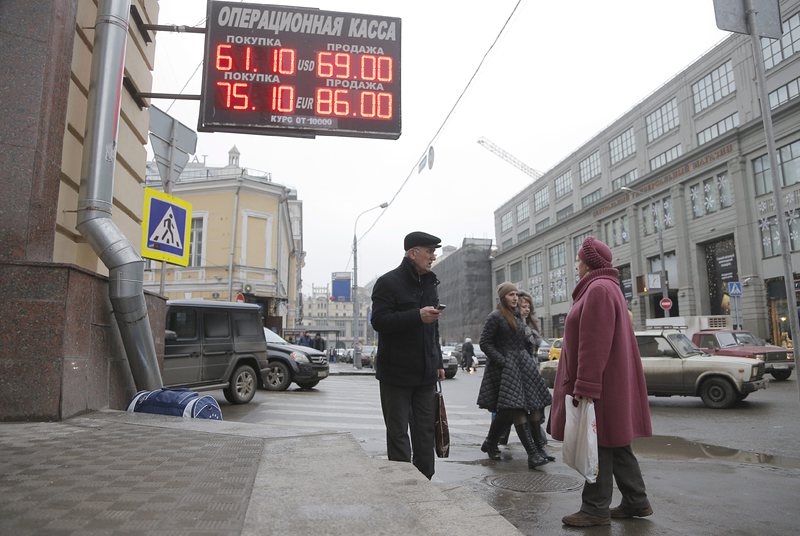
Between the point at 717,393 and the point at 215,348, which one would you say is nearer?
the point at 215,348

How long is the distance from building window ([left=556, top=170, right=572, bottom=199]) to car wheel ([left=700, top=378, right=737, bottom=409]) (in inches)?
2039

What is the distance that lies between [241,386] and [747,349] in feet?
43.0

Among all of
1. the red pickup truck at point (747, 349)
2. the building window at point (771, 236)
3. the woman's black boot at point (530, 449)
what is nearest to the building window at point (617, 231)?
the building window at point (771, 236)

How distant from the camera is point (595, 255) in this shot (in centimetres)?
400

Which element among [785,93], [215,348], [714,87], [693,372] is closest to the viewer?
[215,348]

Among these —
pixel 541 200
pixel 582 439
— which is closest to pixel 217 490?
pixel 582 439

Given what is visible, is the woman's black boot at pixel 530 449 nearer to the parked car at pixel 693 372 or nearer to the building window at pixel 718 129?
the parked car at pixel 693 372

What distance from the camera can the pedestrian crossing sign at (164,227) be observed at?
29.1ft

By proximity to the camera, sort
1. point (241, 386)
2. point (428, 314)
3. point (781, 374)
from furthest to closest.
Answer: point (781, 374), point (241, 386), point (428, 314)

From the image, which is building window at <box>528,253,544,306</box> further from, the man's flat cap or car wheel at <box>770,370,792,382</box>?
the man's flat cap

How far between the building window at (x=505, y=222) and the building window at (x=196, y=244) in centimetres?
5353

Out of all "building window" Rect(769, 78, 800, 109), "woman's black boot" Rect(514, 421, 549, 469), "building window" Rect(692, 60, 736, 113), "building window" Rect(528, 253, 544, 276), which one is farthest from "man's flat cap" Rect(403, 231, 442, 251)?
"building window" Rect(528, 253, 544, 276)

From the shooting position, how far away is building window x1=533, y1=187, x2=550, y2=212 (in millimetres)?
65938

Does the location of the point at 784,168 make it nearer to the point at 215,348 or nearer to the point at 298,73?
the point at 298,73
